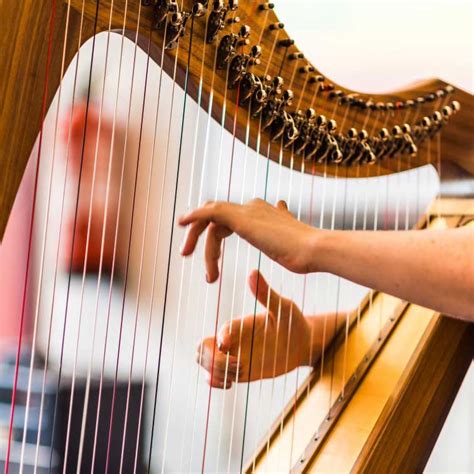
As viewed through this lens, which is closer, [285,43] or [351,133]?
[285,43]

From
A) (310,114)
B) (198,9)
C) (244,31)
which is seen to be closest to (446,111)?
(310,114)

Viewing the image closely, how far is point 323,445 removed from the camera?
1.49 meters

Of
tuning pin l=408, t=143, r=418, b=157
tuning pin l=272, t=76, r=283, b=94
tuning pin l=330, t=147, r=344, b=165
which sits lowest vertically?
tuning pin l=330, t=147, r=344, b=165

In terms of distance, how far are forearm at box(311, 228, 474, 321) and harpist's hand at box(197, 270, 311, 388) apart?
0.36 meters

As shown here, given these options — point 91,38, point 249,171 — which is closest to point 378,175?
point 249,171

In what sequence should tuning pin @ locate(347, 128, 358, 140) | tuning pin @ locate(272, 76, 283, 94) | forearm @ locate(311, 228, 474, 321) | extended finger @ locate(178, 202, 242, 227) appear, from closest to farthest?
forearm @ locate(311, 228, 474, 321)
extended finger @ locate(178, 202, 242, 227)
tuning pin @ locate(272, 76, 283, 94)
tuning pin @ locate(347, 128, 358, 140)

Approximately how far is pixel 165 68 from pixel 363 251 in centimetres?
33

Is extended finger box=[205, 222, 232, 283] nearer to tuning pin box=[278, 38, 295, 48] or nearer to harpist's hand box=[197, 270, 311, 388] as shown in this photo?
harpist's hand box=[197, 270, 311, 388]

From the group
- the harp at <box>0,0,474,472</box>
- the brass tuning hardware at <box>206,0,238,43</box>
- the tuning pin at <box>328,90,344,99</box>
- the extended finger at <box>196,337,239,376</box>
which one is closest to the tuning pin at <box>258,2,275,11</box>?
the harp at <box>0,0,474,472</box>

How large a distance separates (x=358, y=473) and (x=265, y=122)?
0.56 m

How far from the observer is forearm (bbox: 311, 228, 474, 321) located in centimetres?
91

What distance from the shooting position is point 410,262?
0.93 meters

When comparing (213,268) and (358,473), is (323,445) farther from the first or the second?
(213,268)

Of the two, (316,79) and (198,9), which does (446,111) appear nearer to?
(316,79)
